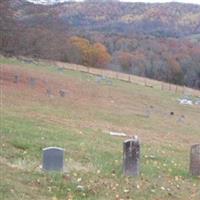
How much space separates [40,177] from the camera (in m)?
9.99

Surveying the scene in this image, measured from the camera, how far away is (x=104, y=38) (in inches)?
4946

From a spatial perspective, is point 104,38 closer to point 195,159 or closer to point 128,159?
point 195,159

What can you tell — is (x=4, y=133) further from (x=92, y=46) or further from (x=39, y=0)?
(x=92, y=46)

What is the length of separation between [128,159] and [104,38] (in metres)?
115

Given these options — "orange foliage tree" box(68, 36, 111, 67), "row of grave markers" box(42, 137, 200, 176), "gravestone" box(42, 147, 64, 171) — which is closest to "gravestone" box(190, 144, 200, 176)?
"row of grave markers" box(42, 137, 200, 176)

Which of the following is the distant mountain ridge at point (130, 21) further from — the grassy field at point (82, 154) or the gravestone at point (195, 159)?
the gravestone at point (195, 159)

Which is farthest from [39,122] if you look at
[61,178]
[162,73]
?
[162,73]

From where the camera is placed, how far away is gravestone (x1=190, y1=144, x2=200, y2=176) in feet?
39.3

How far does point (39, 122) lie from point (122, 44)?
103 m

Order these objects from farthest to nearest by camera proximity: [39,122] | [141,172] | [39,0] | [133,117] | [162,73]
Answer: [162,73], [39,0], [133,117], [39,122], [141,172]

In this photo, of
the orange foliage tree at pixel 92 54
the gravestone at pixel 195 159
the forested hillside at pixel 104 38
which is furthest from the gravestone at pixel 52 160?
the orange foliage tree at pixel 92 54

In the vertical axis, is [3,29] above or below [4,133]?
above

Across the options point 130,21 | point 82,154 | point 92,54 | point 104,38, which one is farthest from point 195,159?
point 130,21

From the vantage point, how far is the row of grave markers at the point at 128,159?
10508mm
